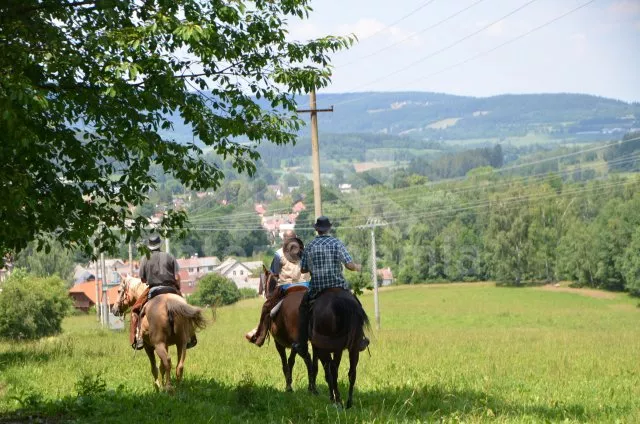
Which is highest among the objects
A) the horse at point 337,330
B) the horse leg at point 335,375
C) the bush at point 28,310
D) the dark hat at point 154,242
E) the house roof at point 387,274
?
the dark hat at point 154,242

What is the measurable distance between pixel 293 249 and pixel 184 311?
6.15 ft

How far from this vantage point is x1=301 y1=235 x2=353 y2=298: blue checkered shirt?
40.2 ft

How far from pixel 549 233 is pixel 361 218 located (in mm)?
28318

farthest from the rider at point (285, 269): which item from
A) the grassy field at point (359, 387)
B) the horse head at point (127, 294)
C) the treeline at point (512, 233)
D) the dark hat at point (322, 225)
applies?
the treeline at point (512, 233)

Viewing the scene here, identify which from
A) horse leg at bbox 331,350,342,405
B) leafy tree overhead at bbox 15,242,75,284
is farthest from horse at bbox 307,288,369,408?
leafy tree overhead at bbox 15,242,75,284

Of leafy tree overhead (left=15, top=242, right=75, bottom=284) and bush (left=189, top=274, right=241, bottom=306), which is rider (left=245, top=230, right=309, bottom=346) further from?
leafy tree overhead (left=15, top=242, right=75, bottom=284)

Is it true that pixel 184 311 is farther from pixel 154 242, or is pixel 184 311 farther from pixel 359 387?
pixel 359 387

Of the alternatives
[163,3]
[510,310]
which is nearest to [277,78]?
[163,3]

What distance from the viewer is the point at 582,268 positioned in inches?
4158

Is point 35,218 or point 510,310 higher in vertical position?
point 35,218

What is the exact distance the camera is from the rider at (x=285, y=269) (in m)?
14.6

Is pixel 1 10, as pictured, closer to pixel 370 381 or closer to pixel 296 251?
pixel 296 251

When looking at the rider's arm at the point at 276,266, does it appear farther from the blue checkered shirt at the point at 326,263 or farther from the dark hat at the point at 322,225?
the blue checkered shirt at the point at 326,263

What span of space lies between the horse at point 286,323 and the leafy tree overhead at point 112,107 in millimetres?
2403
